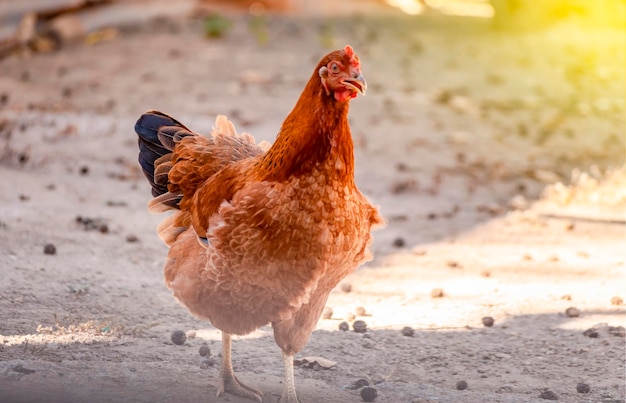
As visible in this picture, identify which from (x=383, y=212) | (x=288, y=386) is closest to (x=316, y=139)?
(x=288, y=386)

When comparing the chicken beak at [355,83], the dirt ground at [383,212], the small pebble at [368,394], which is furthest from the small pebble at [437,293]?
the chicken beak at [355,83]

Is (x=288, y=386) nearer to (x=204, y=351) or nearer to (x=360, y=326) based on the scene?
(x=204, y=351)

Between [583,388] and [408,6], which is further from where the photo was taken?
[408,6]

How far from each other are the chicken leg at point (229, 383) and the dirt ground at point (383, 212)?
7 centimetres

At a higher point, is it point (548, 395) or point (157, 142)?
point (157, 142)

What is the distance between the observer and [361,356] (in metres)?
4.84

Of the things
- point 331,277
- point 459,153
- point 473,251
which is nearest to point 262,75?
point 459,153

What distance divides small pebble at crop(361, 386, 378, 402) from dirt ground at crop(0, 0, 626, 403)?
81mm

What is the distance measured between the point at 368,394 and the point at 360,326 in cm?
92

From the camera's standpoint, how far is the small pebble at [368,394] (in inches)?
166

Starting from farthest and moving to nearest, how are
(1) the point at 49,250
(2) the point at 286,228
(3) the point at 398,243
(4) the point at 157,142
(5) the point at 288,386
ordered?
(3) the point at 398,243
(1) the point at 49,250
(4) the point at 157,142
(5) the point at 288,386
(2) the point at 286,228

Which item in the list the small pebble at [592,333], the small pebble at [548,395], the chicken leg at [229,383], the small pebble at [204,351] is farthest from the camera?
the small pebble at [592,333]

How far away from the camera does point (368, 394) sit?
4227 mm

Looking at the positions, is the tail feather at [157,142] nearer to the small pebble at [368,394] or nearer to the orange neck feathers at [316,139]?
the orange neck feathers at [316,139]
